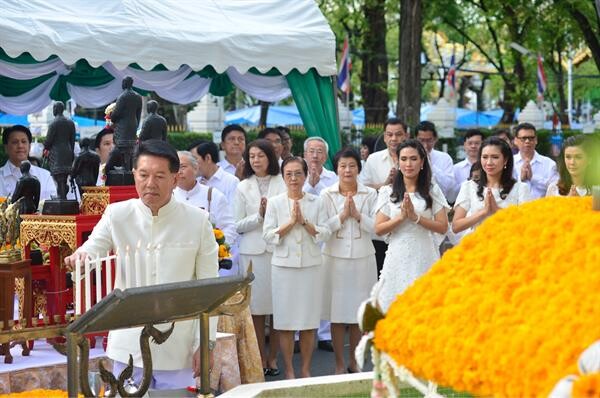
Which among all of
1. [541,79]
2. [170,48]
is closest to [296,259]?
[170,48]

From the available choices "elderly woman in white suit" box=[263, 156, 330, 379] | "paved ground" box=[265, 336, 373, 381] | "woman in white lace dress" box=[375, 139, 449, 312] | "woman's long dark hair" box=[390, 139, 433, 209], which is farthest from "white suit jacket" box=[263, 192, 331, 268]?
"paved ground" box=[265, 336, 373, 381]

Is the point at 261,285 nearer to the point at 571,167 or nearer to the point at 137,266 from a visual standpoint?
the point at 571,167

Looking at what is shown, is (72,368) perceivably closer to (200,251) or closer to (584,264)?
(200,251)

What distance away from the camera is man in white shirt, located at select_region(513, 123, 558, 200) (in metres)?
10.5

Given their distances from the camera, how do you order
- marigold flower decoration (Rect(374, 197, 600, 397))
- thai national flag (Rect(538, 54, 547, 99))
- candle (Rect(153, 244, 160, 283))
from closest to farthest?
1. marigold flower decoration (Rect(374, 197, 600, 397))
2. candle (Rect(153, 244, 160, 283))
3. thai national flag (Rect(538, 54, 547, 99))

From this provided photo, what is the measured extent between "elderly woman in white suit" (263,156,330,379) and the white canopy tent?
2.99 m

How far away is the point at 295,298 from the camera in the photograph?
29.9 ft

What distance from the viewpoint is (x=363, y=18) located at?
2606cm

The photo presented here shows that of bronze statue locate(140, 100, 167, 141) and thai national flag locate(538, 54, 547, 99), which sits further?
thai national flag locate(538, 54, 547, 99)

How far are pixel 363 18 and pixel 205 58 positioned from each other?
14726 mm

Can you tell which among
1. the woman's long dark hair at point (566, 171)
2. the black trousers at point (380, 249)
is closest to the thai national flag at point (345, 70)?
the black trousers at point (380, 249)

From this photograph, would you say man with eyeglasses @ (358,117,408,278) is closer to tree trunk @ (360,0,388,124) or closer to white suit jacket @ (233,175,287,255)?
white suit jacket @ (233,175,287,255)

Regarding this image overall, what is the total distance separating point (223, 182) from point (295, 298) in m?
1.51

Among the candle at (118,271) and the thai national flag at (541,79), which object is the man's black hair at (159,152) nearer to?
the candle at (118,271)
